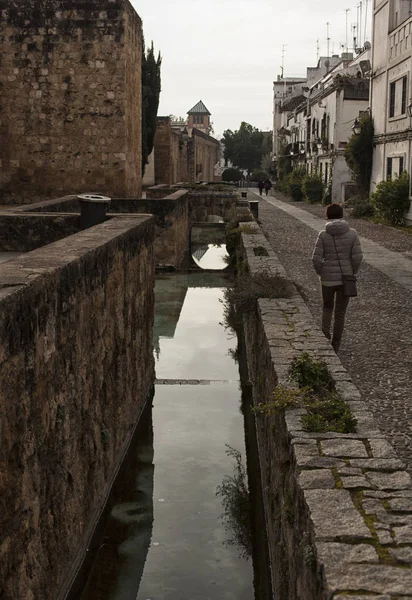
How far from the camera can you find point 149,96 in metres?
33.7

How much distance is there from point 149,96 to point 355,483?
31.7 m

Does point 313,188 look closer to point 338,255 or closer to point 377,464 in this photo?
point 338,255

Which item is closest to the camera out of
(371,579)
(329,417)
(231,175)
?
(371,579)

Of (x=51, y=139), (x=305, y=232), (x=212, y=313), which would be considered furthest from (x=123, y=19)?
(x=305, y=232)

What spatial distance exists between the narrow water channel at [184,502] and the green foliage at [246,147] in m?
85.3

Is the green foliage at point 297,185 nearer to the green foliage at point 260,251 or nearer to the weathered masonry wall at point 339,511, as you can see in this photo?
the green foliage at point 260,251

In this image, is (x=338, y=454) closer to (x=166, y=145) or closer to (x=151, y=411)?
(x=151, y=411)

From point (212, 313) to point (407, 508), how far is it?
12383 millimetres

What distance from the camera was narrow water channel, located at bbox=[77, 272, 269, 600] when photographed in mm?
5930

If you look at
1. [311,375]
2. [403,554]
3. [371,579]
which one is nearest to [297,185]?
[311,375]

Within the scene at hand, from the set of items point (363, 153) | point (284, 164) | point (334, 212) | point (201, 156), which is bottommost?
point (334, 212)

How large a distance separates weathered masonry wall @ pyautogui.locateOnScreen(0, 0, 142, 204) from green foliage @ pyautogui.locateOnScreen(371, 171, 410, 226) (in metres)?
9.52

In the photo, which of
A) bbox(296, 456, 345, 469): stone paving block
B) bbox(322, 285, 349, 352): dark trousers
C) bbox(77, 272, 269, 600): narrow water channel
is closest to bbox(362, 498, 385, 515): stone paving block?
bbox(296, 456, 345, 469): stone paving block

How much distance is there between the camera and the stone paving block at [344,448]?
13.4 ft
